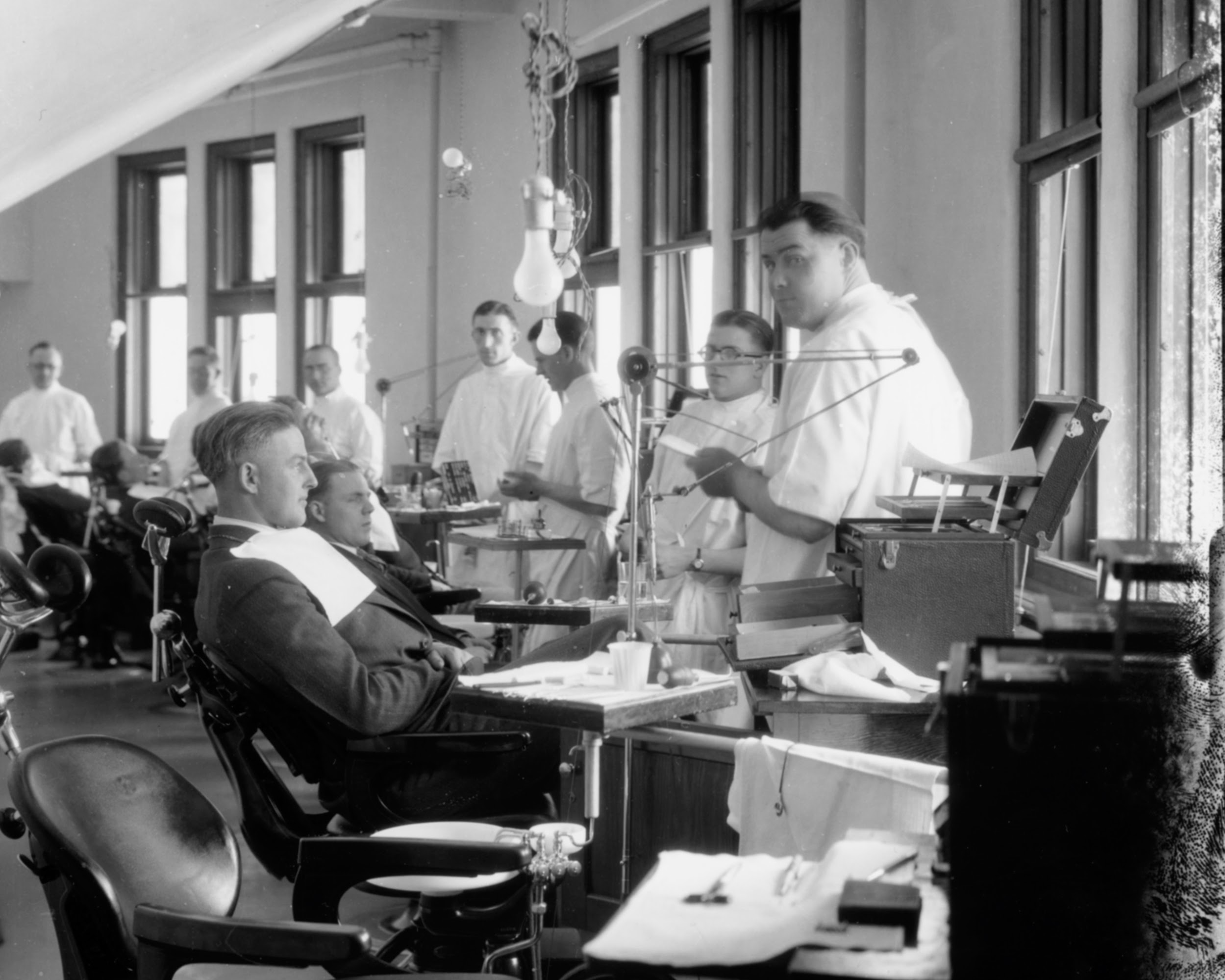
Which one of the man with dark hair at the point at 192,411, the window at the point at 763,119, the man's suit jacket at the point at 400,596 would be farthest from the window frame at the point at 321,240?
the man's suit jacket at the point at 400,596

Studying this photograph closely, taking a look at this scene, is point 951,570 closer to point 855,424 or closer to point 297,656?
point 855,424

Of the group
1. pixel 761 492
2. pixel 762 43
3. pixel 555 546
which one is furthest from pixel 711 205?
pixel 761 492

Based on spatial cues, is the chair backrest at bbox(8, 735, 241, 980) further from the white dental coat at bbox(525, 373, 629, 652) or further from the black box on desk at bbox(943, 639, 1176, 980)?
the white dental coat at bbox(525, 373, 629, 652)

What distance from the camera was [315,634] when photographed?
225 centimetres

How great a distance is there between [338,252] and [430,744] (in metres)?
4.42

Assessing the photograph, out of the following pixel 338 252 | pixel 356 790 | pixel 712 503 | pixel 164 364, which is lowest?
pixel 356 790

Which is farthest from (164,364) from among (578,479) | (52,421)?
(578,479)

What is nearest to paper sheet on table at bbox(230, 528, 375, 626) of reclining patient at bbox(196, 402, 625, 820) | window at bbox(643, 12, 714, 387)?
reclining patient at bbox(196, 402, 625, 820)

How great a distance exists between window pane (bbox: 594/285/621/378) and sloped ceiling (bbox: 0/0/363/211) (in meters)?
2.20

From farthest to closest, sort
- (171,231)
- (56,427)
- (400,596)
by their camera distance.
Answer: (171,231) → (56,427) → (400,596)

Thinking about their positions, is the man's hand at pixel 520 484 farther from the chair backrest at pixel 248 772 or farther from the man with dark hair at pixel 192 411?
the chair backrest at pixel 248 772

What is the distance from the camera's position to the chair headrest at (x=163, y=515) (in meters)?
2.68

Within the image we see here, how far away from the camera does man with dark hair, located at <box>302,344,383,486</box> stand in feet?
19.4

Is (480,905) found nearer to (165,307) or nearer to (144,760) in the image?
(144,760)
